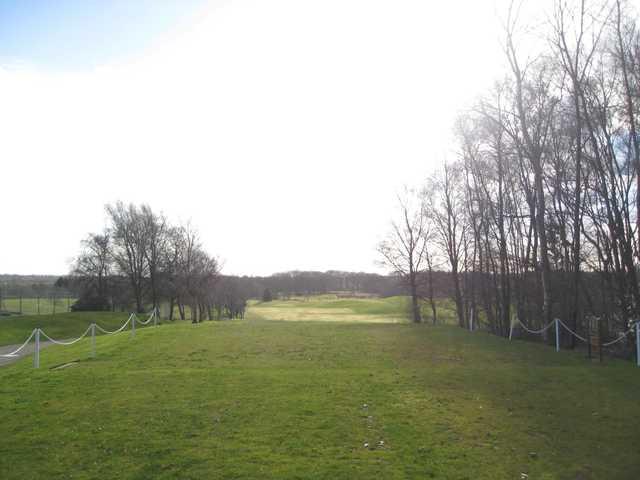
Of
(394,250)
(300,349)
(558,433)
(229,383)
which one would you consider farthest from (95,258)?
(558,433)

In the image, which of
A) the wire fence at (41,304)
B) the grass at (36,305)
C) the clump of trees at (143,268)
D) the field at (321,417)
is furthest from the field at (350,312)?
the field at (321,417)

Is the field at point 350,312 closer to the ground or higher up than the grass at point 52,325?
closer to the ground

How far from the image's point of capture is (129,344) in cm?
1736

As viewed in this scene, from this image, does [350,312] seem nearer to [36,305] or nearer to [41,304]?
[41,304]

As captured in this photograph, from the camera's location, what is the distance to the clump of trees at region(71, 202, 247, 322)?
4294 centimetres

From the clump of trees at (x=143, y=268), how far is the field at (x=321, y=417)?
1130 inches

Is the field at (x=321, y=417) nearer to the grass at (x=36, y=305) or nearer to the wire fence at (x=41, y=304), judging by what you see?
the wire fence at (x=41, y=304)

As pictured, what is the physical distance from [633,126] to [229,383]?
16654 mm

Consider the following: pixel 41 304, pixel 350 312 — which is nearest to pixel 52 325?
pixel 41 304

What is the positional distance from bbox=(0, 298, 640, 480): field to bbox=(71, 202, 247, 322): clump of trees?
28713 millimetres

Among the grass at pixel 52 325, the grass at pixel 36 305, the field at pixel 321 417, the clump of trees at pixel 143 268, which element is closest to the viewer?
the field at pixel 321 417

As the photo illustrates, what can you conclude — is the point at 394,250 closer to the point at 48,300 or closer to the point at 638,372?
the point at 638,372

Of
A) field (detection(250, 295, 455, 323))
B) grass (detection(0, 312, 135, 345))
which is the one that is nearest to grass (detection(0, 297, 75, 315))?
grass (detection(0, 312, 135, 345))

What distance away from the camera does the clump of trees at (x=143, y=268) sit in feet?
141
